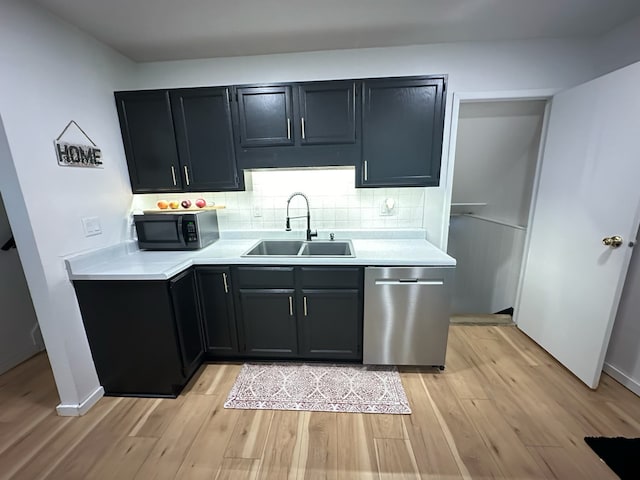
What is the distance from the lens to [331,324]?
197 cm

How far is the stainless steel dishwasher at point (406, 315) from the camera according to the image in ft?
5.93

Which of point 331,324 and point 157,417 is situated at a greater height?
point 331,324

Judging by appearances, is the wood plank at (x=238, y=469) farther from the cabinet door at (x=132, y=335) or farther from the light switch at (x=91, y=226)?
the light switch at (x=91, y=226)

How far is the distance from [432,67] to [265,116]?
1.45m

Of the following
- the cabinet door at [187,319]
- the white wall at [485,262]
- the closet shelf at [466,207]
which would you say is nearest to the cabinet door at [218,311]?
the cabinet door at [187,319]

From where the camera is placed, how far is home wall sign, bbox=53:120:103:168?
62.6 inches

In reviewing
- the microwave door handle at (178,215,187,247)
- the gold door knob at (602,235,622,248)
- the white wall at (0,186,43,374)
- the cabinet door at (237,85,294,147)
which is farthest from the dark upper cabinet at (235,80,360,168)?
the white wall at (0,186,43,374)

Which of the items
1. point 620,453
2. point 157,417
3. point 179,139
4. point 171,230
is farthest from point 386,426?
point 179,139

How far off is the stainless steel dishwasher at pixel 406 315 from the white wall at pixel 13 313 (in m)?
3.01

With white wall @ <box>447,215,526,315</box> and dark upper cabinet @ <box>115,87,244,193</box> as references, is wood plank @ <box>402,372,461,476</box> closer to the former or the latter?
white wall @ <box>447,215,526,315</box>

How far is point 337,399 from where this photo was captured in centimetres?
175

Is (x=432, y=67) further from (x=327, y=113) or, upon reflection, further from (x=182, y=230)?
(x=182, y=230)

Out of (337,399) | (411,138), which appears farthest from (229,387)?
(411,138)

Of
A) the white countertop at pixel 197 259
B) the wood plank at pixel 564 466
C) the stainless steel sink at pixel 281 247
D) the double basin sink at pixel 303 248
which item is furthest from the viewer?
the stainless steel sink at pixel 281 247
